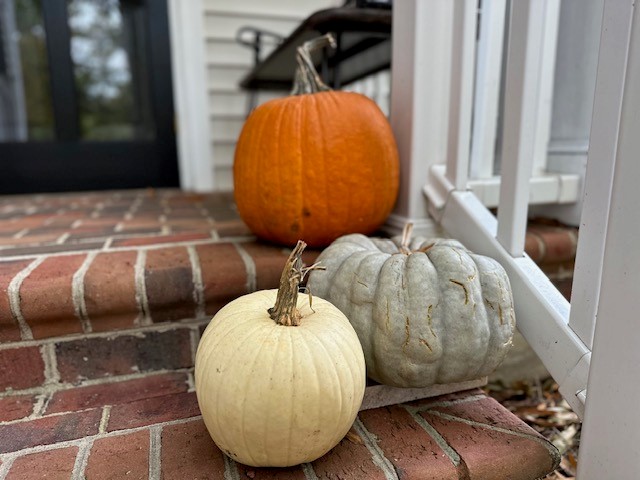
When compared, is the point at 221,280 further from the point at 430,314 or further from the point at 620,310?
the point at 620,310

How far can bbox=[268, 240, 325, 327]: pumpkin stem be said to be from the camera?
66 cm

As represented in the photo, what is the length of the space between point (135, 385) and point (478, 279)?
0.74 meters

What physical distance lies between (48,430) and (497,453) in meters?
0.79

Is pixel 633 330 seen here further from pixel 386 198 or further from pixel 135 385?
pixel 135 385

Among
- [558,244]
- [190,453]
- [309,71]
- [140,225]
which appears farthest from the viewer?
[140,225]

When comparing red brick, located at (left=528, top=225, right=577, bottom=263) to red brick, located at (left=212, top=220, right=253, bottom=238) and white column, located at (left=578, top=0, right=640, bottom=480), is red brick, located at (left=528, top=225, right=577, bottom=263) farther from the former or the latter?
red brick, located at (left=212, top=220, right=253, bottom=238)

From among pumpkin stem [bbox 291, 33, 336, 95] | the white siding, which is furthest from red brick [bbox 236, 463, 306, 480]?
the white siding

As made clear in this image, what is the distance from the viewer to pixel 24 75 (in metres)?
2.46

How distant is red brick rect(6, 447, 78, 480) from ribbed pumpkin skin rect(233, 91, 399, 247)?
662mm

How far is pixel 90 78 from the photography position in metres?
2.49

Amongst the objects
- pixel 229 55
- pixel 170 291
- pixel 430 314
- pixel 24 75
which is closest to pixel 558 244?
pixel 430 314

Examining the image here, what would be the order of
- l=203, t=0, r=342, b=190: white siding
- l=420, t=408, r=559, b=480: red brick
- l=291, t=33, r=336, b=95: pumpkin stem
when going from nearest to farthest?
l=420, t=408, r=559, b=480: red brick, l=291, t=33, r=336, b=95: pumpkin stem, l=203, t=0, r=342, b=190: white siding

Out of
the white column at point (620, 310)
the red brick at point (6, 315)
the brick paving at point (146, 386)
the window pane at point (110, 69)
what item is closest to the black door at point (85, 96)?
the window pane at point (110, 69)

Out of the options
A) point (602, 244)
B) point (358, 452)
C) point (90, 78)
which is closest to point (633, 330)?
point (602, 244)
